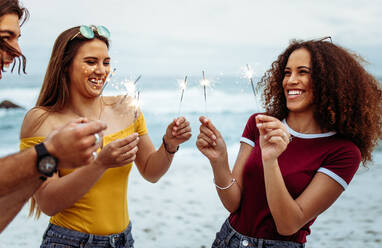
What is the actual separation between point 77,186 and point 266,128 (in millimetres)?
1355

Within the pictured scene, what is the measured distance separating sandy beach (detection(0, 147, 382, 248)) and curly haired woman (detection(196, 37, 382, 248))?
372 centimetres

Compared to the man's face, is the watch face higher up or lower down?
lower down

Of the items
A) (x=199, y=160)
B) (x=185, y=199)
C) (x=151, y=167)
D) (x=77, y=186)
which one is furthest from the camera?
(x=199, y=160)

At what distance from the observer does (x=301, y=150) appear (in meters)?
2.60

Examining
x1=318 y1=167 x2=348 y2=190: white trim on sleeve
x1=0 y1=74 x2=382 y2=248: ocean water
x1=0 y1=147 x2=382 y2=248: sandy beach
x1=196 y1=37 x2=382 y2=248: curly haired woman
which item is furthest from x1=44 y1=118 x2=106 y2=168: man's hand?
x1=0 y1=147 x2=382 y2=248: sandy beach

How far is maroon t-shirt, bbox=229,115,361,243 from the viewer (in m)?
2.45

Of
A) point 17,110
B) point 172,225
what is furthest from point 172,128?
point 17,110

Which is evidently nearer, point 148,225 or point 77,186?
point 77,186

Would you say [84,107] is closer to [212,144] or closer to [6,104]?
[212,144]

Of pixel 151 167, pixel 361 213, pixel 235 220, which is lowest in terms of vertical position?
pixel 361 213

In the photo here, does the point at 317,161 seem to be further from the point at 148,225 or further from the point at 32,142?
the point at 148,225

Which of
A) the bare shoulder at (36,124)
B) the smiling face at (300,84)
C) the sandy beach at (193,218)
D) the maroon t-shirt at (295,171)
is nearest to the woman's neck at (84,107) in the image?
the bare shoulder at (36,124)

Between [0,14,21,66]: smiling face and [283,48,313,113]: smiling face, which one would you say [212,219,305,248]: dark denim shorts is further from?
[0,14,21,66]: smiling face

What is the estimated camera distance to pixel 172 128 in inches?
115
